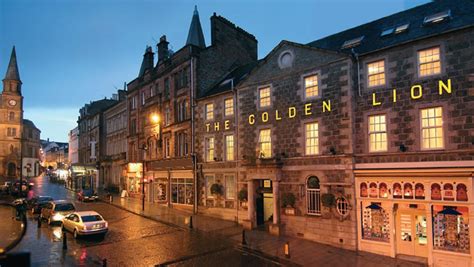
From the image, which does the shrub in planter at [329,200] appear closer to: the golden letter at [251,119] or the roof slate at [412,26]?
the golden letter at [251,119]

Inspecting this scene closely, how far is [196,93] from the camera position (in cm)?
2916

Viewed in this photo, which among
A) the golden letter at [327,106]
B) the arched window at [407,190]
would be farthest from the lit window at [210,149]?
the arched window at [407,190]

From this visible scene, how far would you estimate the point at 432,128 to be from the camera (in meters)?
15.7

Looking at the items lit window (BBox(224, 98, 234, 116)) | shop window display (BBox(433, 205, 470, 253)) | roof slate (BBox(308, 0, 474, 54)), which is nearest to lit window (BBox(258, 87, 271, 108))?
lit window (BBox(224, 98, 234, 116))

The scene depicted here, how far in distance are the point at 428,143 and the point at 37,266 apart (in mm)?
18798

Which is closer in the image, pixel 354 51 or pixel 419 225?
pixel 419 225

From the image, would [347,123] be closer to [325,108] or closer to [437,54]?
[325,108]

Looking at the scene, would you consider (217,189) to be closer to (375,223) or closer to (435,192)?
(375,223)

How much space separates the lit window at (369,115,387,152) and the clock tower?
94.0 meters

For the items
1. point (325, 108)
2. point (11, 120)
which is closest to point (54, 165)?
point (11, 120)

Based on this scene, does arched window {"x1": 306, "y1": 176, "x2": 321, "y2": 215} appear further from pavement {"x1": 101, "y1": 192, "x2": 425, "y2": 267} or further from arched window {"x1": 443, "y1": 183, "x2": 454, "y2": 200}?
arched window {"x1": 443, "y1": 183, "x2": 454, "y2": 200}

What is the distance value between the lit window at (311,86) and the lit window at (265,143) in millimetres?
3901

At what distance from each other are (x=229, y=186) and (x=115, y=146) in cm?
2835

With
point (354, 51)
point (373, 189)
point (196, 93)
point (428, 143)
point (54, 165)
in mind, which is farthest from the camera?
point (54, 165)
